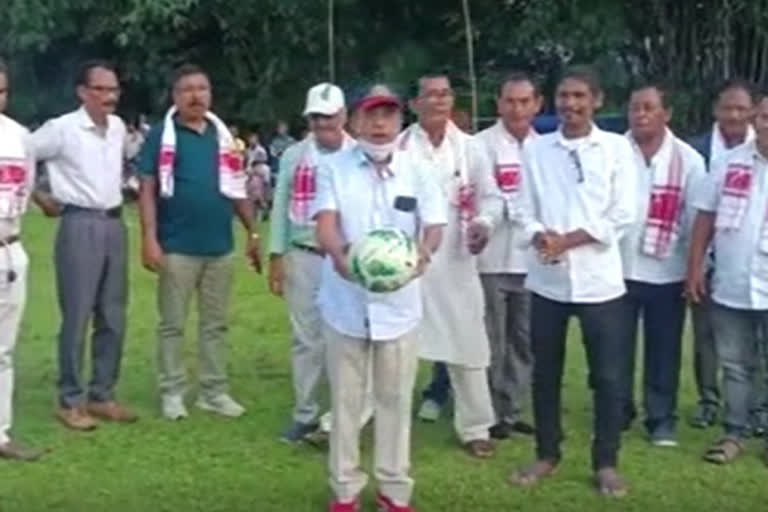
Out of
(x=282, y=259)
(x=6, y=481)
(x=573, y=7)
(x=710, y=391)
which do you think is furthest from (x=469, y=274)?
(x=573, y=7)

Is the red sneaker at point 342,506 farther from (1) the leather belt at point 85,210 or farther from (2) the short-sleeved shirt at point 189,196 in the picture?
(1) the leather belt at point 85,210

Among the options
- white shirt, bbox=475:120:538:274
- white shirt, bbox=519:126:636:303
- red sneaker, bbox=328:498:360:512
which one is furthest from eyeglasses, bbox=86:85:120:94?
red sneaker, bbox=328:498:360:512

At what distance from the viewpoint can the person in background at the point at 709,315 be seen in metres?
8.96

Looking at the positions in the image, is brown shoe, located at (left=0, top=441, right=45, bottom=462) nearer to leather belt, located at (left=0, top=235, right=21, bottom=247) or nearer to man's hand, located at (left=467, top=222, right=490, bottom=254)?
leather belt, located at (left=0, top=235, right=21, bottom=247)

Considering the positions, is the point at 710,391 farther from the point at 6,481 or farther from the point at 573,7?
the point at 573,7

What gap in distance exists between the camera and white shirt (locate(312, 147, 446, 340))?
24.3ft

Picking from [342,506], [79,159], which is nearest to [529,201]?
[342,506]

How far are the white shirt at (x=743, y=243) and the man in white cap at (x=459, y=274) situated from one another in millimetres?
1144

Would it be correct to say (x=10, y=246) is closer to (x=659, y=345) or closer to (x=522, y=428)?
(x=522, y=428)

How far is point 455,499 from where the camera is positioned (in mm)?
7945

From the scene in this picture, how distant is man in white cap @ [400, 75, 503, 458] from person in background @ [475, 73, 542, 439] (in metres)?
0.21

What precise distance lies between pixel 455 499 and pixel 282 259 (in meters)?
1.92

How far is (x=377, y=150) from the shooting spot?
24.3 feet

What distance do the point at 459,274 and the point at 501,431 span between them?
3.37 ft
